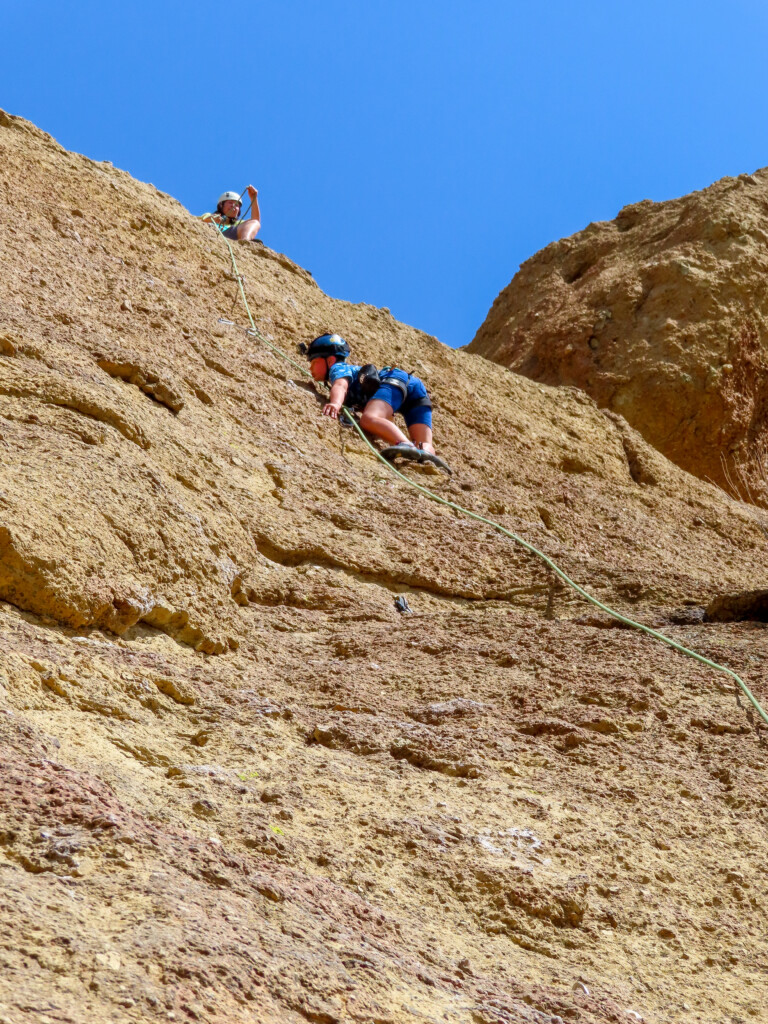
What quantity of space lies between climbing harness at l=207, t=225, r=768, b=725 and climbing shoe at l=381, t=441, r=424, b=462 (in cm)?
8

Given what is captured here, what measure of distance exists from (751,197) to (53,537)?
8.90m

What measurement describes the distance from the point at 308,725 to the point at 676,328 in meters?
7.22

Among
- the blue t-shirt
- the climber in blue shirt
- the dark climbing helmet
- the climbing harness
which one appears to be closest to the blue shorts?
the climber in blue shirt

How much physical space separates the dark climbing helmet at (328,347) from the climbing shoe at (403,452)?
992 millimetres

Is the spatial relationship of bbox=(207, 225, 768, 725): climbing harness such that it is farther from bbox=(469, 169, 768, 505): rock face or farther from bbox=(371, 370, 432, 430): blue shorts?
bbox=(469, 169, 768, 505): rock face

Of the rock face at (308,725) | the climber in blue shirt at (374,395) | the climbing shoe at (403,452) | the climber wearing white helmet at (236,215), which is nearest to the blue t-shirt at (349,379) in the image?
the climber in blue shirt at (374,395)

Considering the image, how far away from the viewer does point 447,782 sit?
3.28 meters

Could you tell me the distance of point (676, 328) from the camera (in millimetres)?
9688

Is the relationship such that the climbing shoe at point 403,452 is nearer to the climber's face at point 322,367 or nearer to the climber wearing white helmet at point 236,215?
the climber's face at point 322,367

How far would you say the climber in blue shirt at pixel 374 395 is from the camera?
6859 mm

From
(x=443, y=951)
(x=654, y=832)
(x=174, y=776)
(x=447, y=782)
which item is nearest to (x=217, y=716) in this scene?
(x=174, y=776)

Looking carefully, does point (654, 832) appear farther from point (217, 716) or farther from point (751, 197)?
point (751, 197)

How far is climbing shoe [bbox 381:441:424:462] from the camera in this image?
6.59 meters

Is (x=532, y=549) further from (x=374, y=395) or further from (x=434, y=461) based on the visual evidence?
(x=374, y=395)
